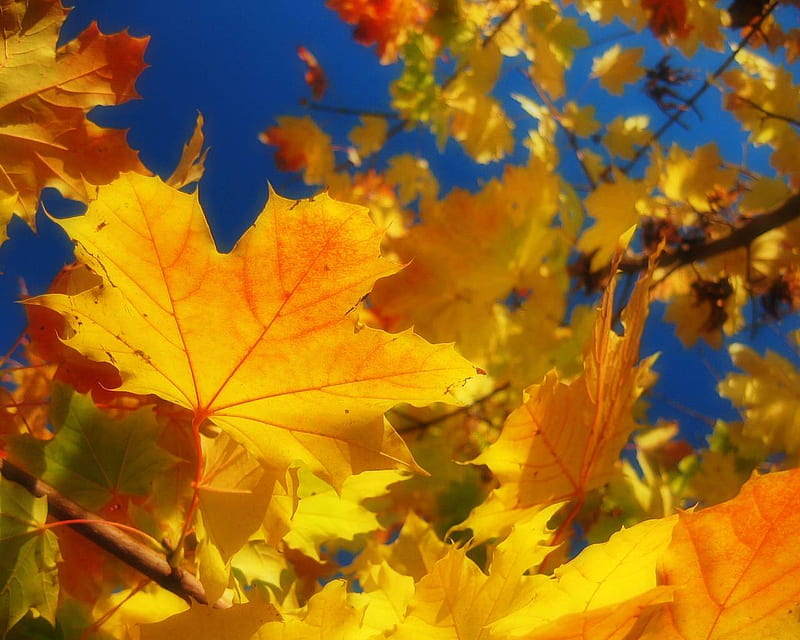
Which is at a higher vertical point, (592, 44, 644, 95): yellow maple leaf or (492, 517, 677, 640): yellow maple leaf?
(592, 44, 644, 95): yellow maple leaf

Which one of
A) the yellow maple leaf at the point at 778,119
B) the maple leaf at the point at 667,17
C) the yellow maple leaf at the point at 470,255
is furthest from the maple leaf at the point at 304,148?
the yellow maple leaf at the point at 778,119

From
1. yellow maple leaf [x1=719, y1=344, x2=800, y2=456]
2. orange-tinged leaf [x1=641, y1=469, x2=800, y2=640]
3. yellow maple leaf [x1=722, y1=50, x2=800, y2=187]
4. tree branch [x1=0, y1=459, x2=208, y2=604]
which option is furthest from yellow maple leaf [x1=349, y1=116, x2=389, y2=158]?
orange-tinged leaf [x1=641, y1=469, x2=800, y2=640]

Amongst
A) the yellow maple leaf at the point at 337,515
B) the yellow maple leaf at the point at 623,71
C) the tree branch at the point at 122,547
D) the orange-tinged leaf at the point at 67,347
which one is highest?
the yellow maple leaf at the point at 623,71

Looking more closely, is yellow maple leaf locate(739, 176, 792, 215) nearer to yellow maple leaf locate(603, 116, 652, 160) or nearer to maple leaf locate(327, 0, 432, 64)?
yellow maple leaf locate(603, 116, 652, 160)

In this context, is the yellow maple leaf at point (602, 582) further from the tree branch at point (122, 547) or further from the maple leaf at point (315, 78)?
the maple leaf at point (315, 78)

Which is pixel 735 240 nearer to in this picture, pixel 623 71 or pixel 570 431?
pixel 570 431

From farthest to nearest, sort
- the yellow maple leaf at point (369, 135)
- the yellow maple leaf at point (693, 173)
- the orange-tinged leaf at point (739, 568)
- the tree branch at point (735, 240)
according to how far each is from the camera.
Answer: the yellow maple leaf at point (369, 135) < the yellow maple leaf at point (693, 173) < the tree branch at point (735, 240) < the orange-tinged leaf at point (739, 568)
